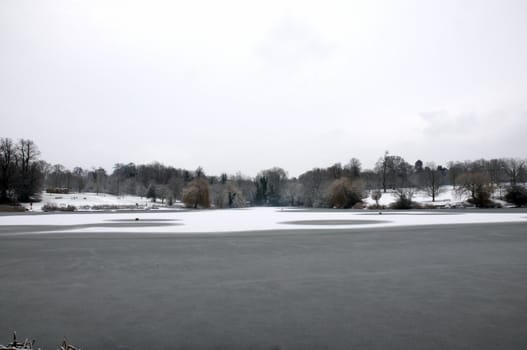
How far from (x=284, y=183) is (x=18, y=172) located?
87.5 metres

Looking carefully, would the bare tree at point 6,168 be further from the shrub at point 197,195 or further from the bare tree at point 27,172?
the shrub at point 197,195

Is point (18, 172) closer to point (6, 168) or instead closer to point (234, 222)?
point (6, 168)

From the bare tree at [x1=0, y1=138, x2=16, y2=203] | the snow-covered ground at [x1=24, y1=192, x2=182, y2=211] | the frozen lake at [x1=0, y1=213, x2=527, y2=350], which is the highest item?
the bare tree at [x1=0, y1=138, x2=16, y2=203]

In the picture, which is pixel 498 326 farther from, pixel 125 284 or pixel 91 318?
pixel 125 284

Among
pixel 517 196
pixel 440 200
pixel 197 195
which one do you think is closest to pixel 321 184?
pixel 440 200

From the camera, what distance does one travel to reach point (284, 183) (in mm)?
137250

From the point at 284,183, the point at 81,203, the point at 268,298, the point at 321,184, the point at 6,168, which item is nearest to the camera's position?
the point at 268,298

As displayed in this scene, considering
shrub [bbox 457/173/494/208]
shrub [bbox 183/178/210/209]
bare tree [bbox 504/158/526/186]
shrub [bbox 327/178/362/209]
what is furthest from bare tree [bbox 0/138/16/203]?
bare tree [bbox 504/158/526/186]

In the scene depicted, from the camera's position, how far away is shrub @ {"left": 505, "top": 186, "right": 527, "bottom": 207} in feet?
202

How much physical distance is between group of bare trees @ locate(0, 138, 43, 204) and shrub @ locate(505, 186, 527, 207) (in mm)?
94386

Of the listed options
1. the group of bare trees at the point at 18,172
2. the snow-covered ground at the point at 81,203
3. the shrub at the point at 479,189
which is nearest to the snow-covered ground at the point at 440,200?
the shrub at the point at 479,189

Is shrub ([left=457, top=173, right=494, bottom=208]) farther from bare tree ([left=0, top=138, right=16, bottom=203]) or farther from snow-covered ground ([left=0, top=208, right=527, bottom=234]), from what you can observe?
bare tree ([left=0, top=138, right=16, bottom=203])

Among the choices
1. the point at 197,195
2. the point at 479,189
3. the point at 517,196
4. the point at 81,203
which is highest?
the point at 479,189

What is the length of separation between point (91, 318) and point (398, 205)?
65.5m
